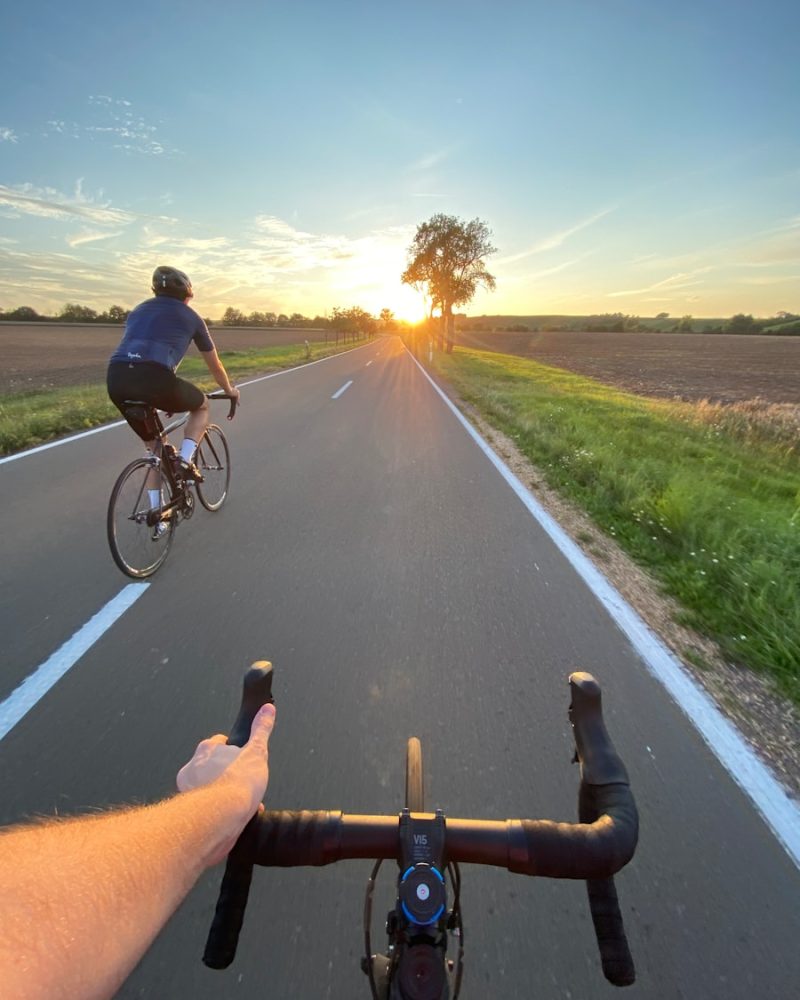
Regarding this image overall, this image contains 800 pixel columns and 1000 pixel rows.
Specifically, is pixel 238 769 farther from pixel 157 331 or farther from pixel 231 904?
pixel 157 331

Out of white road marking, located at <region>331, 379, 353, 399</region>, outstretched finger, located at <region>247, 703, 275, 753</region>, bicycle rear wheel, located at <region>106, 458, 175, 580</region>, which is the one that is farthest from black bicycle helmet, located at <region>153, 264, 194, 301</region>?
white road marking, located at <region>331, 379, 353, 399</region>

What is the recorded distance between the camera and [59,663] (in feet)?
8.70

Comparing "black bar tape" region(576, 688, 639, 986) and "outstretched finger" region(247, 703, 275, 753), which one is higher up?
"outstretched finger" region(247, 703, 275, 753)

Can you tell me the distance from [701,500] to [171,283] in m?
5.53

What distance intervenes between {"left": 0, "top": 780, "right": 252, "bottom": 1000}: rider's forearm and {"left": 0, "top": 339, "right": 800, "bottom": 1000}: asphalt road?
0.97 metres

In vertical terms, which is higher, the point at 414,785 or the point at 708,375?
the point at 414,785

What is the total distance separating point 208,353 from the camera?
3.96 m

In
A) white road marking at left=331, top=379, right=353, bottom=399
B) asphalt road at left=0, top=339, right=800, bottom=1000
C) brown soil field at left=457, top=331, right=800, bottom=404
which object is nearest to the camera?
asphalt road at left=0, top=339, right=800, bottom=1000

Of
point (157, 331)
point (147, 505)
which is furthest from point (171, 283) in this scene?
point (147, 505)

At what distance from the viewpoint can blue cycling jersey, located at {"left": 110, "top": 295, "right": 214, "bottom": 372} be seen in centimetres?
351

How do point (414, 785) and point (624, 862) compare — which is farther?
point (414, 785)

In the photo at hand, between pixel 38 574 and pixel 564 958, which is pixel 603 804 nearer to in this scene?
pixel 564 958

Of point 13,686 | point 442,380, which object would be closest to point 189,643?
point 13,686

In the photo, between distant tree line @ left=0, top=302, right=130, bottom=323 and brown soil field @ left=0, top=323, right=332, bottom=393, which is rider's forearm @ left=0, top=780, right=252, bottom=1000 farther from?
distant tree line @ left=0, top=302, right=130, bottom=323
